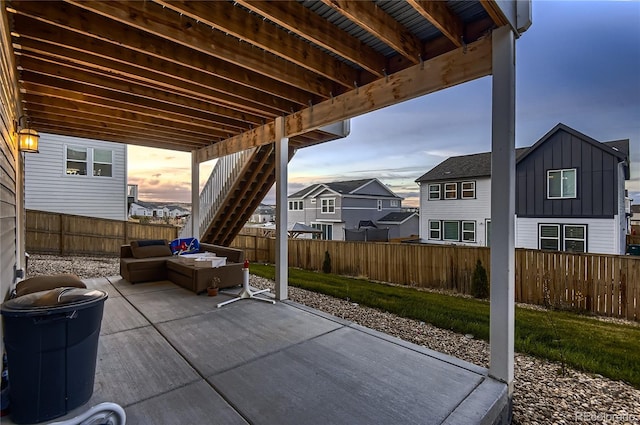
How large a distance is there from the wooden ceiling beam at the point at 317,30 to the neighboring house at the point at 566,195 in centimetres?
659

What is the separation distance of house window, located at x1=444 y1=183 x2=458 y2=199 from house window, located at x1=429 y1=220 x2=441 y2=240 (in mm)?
1311

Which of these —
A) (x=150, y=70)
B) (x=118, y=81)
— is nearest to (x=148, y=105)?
(x=118, y=81)

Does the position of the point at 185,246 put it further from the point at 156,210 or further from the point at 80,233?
the point at 156,210

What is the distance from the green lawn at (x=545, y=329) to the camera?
3168mm

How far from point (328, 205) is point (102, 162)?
41.7 ft

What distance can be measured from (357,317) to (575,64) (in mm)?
8651

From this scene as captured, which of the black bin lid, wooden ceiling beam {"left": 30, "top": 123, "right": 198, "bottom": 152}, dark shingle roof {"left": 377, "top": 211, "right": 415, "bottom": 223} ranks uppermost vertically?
wooden ceiling beam {"left": 30, "top": 123, "right": 198, "bottom": 152}

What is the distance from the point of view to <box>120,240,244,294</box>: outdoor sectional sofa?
16.7 feet

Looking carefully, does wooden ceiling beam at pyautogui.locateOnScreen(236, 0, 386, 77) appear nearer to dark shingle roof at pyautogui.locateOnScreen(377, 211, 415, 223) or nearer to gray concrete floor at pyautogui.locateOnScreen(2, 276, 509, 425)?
gray concrete floor at pyautogui.locateOnScreen(2, 276, 509, 425)

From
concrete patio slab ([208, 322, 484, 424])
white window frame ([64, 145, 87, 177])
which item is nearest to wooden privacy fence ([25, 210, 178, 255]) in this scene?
white window frame ([64, 145, 87, 177])

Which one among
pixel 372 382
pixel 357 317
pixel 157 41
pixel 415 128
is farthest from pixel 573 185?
pixel 157 41

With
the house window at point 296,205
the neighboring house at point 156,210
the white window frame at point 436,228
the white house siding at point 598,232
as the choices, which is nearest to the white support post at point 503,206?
the white house siding at point 598,232

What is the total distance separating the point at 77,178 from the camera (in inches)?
400

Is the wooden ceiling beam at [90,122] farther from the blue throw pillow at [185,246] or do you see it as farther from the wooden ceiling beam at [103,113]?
the blue throw pillow at [185,246]
